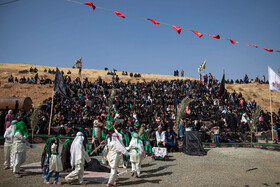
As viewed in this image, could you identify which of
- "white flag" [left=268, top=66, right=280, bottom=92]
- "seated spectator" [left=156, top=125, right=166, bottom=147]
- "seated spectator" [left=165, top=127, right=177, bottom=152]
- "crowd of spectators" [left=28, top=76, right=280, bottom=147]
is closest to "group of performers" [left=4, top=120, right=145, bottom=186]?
"seated spectator" [left=156, top=125, right=166, bottom=147]

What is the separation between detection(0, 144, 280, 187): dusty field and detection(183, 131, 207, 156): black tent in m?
0.47

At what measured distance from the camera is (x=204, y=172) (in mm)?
8469

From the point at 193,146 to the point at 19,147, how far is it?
870 cm

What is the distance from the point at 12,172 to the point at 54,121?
10333 mm

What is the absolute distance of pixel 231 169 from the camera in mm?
A: 9047

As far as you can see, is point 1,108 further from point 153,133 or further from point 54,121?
point 153,133

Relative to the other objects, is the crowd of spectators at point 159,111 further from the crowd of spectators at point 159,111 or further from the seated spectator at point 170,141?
the seated spectator at point 170,141

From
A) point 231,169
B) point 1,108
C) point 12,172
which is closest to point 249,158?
point 231,169

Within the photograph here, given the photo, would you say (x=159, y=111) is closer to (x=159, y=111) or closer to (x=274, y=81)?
(x=159, y=111)

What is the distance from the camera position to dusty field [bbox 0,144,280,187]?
23.5ft

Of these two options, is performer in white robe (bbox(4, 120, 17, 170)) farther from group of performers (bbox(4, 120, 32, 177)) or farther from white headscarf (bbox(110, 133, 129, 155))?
white headscarf (bbox(110, 133, 129, 155))

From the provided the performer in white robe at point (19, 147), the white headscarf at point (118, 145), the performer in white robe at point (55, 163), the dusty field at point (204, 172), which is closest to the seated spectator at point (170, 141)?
the dusty field at point (204, 172)

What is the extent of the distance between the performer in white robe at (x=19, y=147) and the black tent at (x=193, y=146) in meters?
8.29

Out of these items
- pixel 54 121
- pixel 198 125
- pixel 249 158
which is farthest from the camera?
pixel 54 121
